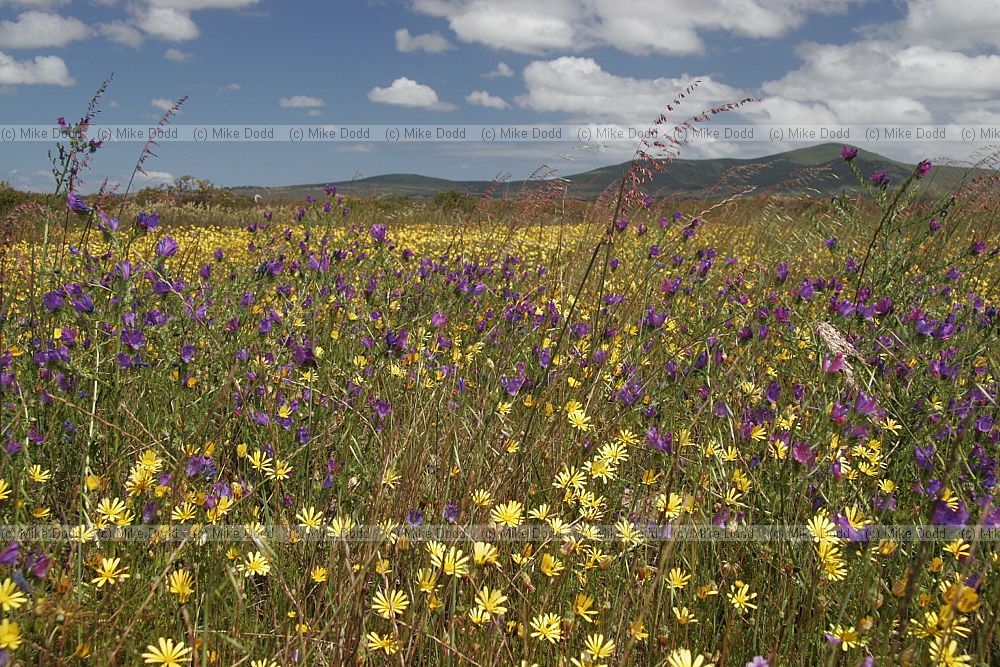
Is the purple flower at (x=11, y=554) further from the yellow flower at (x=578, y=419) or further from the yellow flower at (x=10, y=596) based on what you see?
the yellow flower at (x=578, y=419)

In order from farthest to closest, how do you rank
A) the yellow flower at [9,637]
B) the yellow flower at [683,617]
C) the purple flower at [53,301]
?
the purple flower at [53,301] → the yellow flower at [683,617] → the yellow flower at [9,637]

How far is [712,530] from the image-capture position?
5.18 ft

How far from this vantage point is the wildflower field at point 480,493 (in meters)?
1.24

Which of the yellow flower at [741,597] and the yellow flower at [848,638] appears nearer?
the yellow flower at [848,638]

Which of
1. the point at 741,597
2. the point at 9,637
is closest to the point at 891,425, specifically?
the point at 741,597

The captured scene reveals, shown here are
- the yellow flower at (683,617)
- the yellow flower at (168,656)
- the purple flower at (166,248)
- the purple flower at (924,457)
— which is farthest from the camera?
the purple flower at (166,248)

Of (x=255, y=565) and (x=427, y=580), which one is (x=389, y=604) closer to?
(x=427, y=580)

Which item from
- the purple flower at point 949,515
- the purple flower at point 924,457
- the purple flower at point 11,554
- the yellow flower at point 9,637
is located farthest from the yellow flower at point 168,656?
the purple flower at point 924,457

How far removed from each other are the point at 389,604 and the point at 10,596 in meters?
0.63

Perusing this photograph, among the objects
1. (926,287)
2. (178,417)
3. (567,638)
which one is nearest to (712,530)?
(567,638)

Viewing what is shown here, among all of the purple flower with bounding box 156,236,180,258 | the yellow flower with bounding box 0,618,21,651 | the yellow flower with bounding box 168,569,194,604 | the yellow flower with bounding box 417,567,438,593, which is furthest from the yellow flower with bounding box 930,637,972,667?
the purple flower with bounding box 156,236,180,258

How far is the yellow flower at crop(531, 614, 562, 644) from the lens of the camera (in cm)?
124

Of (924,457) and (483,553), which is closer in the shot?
(483,553)

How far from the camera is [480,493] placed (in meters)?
1.50
